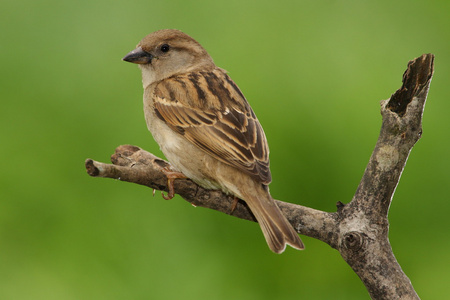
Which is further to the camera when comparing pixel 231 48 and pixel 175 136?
pixel 231 48

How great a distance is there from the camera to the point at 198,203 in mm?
3359

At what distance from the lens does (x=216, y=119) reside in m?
3.45

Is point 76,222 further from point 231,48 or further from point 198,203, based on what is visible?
point 231,48

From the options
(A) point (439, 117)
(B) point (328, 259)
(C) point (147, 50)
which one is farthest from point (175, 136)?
(A) point (439, 117)

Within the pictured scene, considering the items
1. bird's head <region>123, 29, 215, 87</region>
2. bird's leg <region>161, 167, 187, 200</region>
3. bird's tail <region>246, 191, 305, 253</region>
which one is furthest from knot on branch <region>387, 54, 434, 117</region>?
bird's head <region>123, 29, 215, 87</region>

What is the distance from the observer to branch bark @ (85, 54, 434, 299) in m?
2.75

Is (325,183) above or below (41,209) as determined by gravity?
above

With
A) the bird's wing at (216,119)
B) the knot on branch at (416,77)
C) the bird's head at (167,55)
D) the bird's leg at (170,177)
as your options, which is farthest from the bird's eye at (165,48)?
the knot on branch at (416,77)

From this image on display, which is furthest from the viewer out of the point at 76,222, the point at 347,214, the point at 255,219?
the point at 76,222

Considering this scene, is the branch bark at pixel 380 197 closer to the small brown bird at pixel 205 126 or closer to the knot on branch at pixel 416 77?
the knot on branch at pixel 416 77

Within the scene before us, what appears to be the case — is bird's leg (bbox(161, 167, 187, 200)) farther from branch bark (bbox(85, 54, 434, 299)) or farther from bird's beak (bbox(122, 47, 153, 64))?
bird's beak (bbox(122, 47, 153, 64))

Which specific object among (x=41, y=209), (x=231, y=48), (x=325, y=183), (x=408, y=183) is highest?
(x=231, y=48)

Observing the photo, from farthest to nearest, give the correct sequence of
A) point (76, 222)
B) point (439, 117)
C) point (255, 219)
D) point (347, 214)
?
point (439, 117) < point (76, 222) < point (255, 219) < point (347, 214)

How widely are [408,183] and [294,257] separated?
2.47ft
